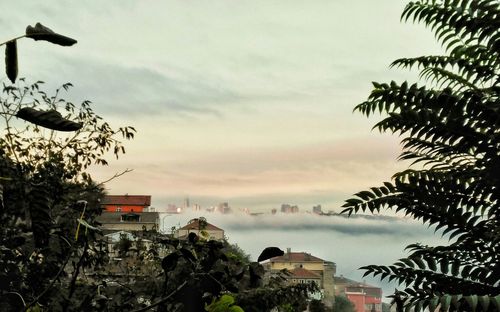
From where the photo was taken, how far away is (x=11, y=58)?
539 millimetres

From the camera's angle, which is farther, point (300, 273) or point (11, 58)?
point (300, 273)

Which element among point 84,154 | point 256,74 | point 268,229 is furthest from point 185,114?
point 84,154

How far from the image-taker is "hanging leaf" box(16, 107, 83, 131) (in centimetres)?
54

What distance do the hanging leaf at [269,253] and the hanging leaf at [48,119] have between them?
0.34 m

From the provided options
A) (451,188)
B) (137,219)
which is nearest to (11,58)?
(451,188)

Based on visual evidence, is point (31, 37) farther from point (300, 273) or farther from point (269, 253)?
point (300, 273)

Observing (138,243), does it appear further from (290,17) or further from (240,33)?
(290,17)

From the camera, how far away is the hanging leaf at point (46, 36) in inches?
21.5

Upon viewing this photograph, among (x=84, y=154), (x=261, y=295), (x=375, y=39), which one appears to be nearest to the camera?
(x=261, y=295)

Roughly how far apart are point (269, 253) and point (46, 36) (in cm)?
42

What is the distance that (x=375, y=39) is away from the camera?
242cm

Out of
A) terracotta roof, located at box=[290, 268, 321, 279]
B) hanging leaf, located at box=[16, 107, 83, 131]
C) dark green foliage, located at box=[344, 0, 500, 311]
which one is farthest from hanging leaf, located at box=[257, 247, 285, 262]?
terracotta roof, located at box=[290, 268, 321, 279]

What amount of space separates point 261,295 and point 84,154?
2.04m

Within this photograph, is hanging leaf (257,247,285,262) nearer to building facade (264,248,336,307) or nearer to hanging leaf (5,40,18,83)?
building facade (264,248,336,307)
